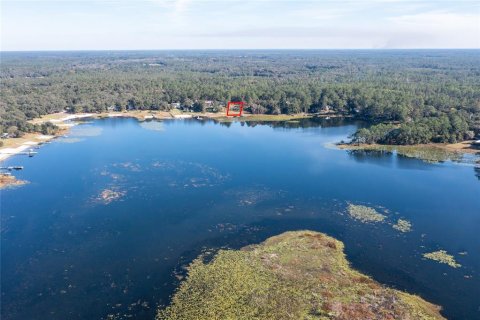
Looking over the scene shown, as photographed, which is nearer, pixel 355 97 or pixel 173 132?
pixel 173 132

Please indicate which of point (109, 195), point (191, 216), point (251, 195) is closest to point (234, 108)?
point (251, 195)

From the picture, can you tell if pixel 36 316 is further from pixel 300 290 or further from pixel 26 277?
pixel 300 290

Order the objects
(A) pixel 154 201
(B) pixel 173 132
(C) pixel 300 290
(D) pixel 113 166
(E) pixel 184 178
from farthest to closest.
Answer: (B) pixel 173 132 < (D) pixel 113 166 < (E) pixel 184 178 < (A) pixel 154 201 < (C) pixel 300 290

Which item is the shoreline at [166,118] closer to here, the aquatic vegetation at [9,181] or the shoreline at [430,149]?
the shoreline at [430,149]

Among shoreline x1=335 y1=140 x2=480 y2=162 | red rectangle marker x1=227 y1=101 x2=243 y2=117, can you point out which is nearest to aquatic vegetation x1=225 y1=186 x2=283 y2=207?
shoreline x1=335 y1=140 x2=480 y2=162

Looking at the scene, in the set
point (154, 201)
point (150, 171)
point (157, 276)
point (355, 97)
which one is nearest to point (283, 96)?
point (355, 97)

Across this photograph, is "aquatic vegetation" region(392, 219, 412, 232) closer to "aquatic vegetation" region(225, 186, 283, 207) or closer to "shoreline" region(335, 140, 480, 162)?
"aquatic vegetation" region(225, 186, 283, 207)
